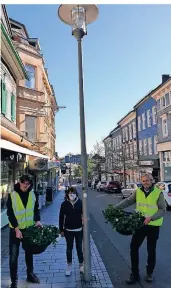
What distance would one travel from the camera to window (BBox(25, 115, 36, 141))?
847 inches

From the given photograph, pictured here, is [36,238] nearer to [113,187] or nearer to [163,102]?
[163,102]

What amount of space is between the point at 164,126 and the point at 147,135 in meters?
6.65

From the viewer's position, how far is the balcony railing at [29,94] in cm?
2023

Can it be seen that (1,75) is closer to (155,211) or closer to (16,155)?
(16,155)

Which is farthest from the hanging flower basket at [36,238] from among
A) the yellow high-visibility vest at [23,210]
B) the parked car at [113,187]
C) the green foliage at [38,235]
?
the parked car at [113,187]

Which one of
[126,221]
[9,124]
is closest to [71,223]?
[126,221]

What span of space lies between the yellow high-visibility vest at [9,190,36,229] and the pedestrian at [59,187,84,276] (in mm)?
728

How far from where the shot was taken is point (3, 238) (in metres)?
8.77

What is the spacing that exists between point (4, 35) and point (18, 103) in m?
9.84

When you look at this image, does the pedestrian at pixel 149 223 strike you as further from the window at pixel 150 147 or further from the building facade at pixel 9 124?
the window at pixel 150 147

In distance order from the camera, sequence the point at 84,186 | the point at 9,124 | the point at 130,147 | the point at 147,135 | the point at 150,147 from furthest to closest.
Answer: the point at 130,147 < the point at 147,135 < the point at 150,147 < the point at 9,124 < the point at 84,186

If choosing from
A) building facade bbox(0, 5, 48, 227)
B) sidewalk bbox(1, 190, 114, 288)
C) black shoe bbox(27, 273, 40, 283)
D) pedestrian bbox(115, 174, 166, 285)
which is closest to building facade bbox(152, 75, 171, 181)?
building facade bbox(0, 5, 48, 227)

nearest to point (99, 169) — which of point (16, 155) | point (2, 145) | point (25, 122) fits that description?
point (25, 122)

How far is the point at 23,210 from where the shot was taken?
4.77 m
